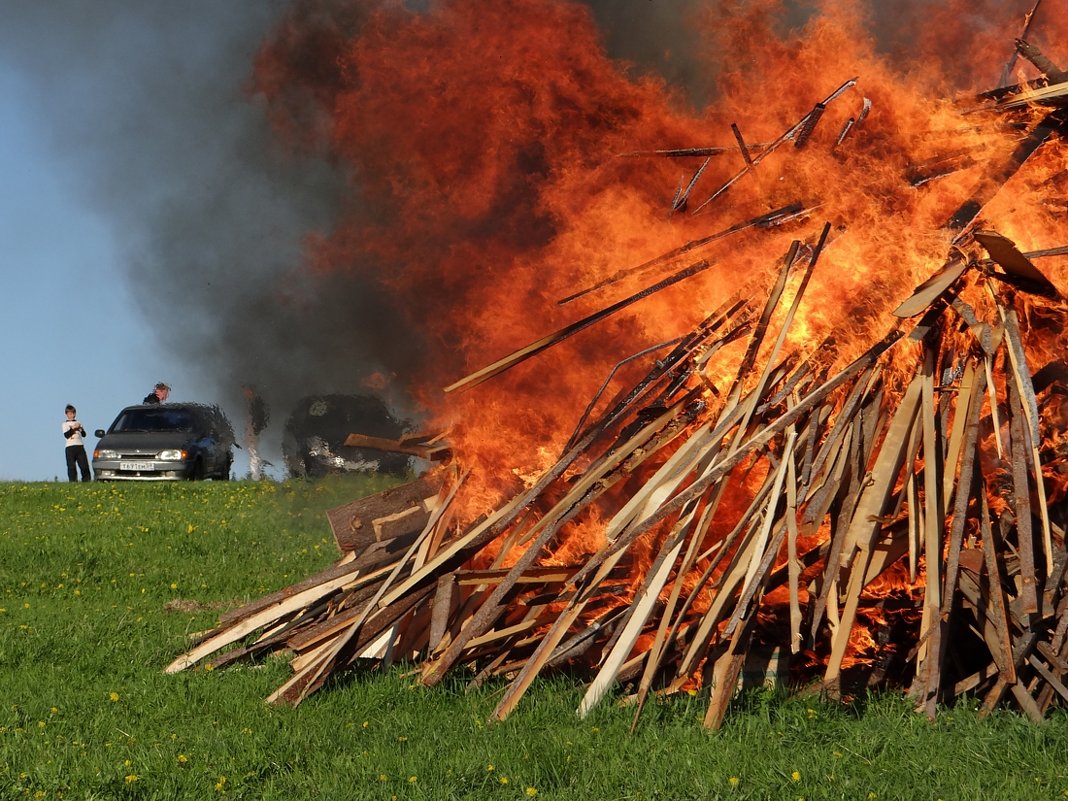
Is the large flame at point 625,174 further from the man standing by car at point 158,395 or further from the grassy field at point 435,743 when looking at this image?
the man standing by car at point 158,395

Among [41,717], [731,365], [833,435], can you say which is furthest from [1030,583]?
[41,717]

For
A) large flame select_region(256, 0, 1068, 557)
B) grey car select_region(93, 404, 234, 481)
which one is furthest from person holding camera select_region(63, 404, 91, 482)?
large flame select_region(256, 0, 1068, 557)

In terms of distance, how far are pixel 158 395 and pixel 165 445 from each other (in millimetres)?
2633

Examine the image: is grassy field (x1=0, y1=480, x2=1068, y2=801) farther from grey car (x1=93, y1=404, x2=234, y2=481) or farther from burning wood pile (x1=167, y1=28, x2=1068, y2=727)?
grey car (x1=93, y1=404, x2=234, y2=481)

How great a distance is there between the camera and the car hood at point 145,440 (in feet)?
75.8

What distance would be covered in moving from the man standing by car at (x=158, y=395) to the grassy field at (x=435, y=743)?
1656 centimetres

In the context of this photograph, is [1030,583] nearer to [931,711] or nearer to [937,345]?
[931,711]

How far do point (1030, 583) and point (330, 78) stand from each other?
821cm

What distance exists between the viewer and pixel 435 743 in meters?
6.48

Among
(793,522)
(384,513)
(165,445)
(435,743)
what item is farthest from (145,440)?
(793,522)

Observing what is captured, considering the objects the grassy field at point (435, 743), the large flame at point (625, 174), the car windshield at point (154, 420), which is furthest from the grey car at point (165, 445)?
the grassy field at point (435, 743)

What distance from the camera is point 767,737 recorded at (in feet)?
20.7

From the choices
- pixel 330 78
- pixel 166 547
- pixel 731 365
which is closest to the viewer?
pixel 731 365

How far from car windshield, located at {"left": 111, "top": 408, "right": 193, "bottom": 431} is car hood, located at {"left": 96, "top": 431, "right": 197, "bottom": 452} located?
A: 1.05 ft
